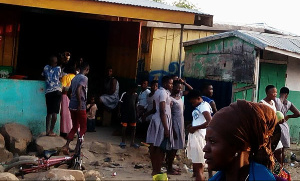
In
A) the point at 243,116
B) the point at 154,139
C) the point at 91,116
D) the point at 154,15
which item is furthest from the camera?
the point at 91,116

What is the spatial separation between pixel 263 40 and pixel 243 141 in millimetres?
8770

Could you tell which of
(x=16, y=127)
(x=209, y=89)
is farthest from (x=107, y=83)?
(x=209, y=89)

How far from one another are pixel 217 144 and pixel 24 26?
11423 millimetres

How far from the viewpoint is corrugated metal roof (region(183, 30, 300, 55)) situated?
10.4 meters

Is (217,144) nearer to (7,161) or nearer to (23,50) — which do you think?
(7,161)

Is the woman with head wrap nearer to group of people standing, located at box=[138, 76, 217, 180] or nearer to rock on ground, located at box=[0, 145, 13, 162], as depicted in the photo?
group of people standing, located at box=[138, 76, 217, 180]

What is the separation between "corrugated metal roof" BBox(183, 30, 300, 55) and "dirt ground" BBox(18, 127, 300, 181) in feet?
8.35

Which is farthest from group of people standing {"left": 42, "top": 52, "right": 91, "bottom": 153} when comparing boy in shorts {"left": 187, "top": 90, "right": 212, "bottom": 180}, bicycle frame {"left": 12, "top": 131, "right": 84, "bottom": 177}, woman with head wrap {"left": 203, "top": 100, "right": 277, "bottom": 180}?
woman with head wrap {"left": 203, "top": 100, "right": 277, "bottom": 180}

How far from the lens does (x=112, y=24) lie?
45.1 ft

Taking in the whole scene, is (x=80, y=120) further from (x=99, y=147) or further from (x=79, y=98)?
(x=99, y=147)

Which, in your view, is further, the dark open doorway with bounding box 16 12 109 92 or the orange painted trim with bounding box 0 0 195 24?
the dark open doorway with bounding box 16 12 109 92

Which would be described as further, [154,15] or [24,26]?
[24,26]

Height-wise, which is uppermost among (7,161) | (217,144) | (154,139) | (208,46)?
(208,46)

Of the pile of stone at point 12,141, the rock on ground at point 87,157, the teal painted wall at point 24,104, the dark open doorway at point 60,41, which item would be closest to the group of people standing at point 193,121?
the teal painted wall at point 24,104
